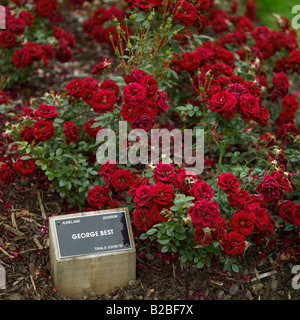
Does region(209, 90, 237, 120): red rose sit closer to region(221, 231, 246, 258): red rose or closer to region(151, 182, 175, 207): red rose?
region(151, 182, 175, 207): red rose

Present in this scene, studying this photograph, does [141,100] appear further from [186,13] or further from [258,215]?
[258,215]

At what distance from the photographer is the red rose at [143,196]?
2.24 m

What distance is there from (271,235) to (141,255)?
2.61 ft

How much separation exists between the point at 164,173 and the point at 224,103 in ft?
1.78

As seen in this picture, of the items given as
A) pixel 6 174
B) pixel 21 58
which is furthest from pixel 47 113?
pixel 21 58

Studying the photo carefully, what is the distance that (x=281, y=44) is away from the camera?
→ 3.56 m

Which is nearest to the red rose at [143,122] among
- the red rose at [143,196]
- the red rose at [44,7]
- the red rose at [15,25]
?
the red rose at [143,196]

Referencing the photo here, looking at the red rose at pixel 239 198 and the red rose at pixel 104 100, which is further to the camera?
the red rose at pixel 104 100

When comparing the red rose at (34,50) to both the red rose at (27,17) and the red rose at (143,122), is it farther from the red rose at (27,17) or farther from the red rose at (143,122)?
the red rose at (143,122)

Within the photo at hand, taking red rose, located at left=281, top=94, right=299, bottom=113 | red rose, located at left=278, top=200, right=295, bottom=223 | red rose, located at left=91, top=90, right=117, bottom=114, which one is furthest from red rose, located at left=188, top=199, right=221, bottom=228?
red rose, located at left=281, top=94, right=299, bottom=113

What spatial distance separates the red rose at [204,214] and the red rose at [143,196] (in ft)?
0.90

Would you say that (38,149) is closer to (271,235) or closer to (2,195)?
(2,195)

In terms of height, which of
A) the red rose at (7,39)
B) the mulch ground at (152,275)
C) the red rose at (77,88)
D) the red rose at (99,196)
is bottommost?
the mulch ground at (152,275)
